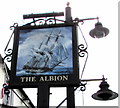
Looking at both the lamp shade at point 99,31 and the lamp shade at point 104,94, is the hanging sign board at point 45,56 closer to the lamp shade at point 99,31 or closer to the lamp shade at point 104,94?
the lamp shade at point 99,31

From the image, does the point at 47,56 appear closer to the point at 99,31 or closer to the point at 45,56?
the point at 45,56

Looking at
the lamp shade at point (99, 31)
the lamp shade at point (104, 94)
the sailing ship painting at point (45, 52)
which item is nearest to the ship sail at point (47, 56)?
the sailing ship painting at point (45, 52)

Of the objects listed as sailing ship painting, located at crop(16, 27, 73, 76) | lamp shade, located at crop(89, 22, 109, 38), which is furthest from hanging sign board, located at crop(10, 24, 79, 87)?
lamp shade, located at crop(89, 22, 109, 38)

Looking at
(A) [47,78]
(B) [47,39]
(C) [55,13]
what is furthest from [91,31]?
(A) [47,78]

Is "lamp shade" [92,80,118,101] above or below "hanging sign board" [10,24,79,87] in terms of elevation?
below

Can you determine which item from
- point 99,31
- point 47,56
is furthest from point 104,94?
point 47,56

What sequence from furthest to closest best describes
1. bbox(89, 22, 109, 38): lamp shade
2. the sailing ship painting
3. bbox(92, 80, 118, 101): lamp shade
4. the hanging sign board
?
bbox(89, 22, 109, 38): lamp shade, bbox(92, 80, 118, 101): lamp shade, the sailing ship painting, the hanging sign board

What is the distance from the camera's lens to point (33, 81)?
507 centimetres

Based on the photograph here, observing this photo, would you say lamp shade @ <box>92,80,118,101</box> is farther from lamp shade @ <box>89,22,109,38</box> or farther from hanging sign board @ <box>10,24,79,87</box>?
hanging sign board @ <box>10,24,79,87</box>

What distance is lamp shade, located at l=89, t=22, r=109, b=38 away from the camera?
7055 mm

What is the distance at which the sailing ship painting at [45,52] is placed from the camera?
204 inches

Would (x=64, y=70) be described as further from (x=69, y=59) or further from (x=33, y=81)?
(x=33, y=81)

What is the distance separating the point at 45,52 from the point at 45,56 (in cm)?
10

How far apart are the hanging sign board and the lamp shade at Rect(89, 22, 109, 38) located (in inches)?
62.6
